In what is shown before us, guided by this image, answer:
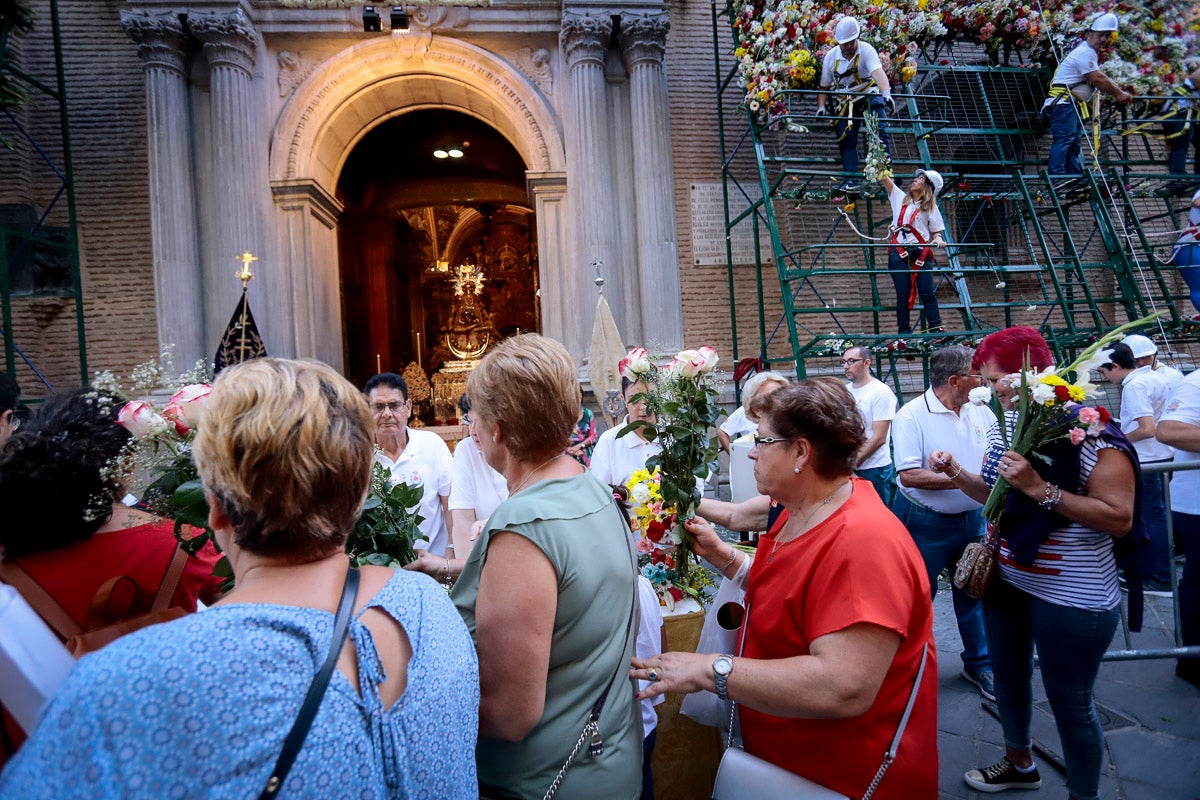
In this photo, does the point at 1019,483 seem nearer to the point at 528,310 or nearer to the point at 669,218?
the point at 669,218

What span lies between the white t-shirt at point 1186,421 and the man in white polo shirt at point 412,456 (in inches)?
163

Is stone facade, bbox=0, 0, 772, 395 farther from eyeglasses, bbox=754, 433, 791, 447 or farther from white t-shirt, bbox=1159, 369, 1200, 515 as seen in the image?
eyeglasses, bbox=754, 433, 791, 447

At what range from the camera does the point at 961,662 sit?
425cm

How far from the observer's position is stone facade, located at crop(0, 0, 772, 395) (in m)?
8.27

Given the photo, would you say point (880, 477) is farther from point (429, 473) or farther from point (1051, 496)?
point (429, 473)

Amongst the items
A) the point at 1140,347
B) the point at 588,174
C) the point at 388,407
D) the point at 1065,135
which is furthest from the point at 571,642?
the point at 1065,135

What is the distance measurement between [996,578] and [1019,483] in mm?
483

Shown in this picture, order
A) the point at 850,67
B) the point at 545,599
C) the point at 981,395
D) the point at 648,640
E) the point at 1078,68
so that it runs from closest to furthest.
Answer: the point at 545,599, the point at 648,640, the point at 981,395, the point at 850,67, the point at 1078,68

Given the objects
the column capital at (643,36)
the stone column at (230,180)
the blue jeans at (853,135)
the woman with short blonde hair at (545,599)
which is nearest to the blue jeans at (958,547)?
the woman with short blonde hair at (545,599)

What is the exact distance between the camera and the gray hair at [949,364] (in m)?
3.93

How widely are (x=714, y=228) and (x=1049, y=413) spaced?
300 inches

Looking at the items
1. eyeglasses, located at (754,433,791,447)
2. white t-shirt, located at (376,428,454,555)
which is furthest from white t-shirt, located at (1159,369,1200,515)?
white t-shirt, located at (376,428,454,555)

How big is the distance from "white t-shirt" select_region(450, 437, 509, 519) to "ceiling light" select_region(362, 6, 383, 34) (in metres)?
7.47

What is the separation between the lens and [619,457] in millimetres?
4141
